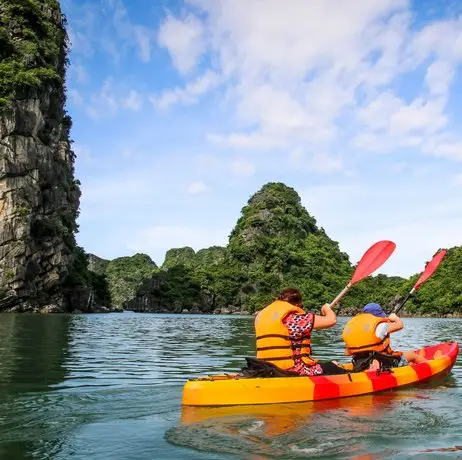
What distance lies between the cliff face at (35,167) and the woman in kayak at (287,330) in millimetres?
36051

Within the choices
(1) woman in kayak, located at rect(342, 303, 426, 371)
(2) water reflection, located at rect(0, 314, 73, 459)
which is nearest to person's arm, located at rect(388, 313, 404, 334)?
(1) woman in kayak, located at rect(342, 303, 426, 371)

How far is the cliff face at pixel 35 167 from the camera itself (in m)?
39.8

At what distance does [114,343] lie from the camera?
16266 mm

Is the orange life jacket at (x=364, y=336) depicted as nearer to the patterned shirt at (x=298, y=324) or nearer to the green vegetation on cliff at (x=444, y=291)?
the patterned shirt at (x=298, y=324)

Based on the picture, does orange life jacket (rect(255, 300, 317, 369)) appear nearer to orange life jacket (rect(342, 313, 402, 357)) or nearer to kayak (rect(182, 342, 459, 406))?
kayak (rect(182, 342, 459, 406))

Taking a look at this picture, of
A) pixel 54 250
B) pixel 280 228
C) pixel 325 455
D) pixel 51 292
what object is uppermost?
pixel 280 228

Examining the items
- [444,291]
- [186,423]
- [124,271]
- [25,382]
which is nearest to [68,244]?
[25,382]

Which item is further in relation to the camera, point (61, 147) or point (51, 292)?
point (61, 147)

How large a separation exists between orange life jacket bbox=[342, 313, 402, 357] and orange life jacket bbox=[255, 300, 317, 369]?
5.40 feet

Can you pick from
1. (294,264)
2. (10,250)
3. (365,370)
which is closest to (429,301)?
(294,264)

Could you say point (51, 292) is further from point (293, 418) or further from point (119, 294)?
point (119, 294)

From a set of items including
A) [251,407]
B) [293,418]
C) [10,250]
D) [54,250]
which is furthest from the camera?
[54,250]

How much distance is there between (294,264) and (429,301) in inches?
942

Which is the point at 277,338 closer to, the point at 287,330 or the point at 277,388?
the point at 287,330
